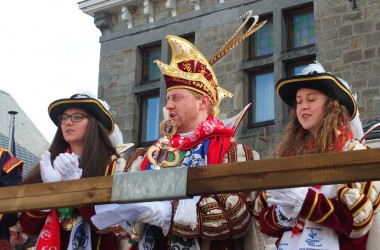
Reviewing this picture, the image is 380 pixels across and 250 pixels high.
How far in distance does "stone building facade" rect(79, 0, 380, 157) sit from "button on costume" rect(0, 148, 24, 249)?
6540 mm

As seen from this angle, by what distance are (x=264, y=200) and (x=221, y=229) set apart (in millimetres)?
304

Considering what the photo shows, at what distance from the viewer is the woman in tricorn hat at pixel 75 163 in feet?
15.7

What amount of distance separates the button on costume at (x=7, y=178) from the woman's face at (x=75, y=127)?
460 millimetres

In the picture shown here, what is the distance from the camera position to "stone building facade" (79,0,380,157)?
11.3m

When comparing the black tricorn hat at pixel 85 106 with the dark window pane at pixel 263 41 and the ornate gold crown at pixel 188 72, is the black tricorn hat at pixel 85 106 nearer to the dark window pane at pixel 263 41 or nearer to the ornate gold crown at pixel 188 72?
→ the ornate gold crown at pixel 188 72

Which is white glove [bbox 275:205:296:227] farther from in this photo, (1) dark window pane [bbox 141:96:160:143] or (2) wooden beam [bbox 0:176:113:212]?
(1) dark window pane [bbox 141:96:160:143]

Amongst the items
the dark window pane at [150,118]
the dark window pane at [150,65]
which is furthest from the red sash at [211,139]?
the dark window pane at [150,65]

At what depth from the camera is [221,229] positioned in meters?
4.27

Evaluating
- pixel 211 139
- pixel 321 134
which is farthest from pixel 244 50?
pixel 321 134

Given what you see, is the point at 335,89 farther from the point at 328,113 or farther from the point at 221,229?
the point at 221,229

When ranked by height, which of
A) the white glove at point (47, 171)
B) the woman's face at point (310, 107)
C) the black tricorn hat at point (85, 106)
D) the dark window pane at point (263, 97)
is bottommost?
the white glove at point (47, 171)

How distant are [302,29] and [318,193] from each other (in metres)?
8.46

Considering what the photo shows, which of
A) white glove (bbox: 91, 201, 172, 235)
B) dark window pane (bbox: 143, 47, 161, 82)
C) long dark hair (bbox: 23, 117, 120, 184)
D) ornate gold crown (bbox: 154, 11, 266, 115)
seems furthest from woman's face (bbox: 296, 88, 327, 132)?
dark window pane (bbox: 143, 47, 161, 82)

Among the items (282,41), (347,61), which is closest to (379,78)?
(347,61)
